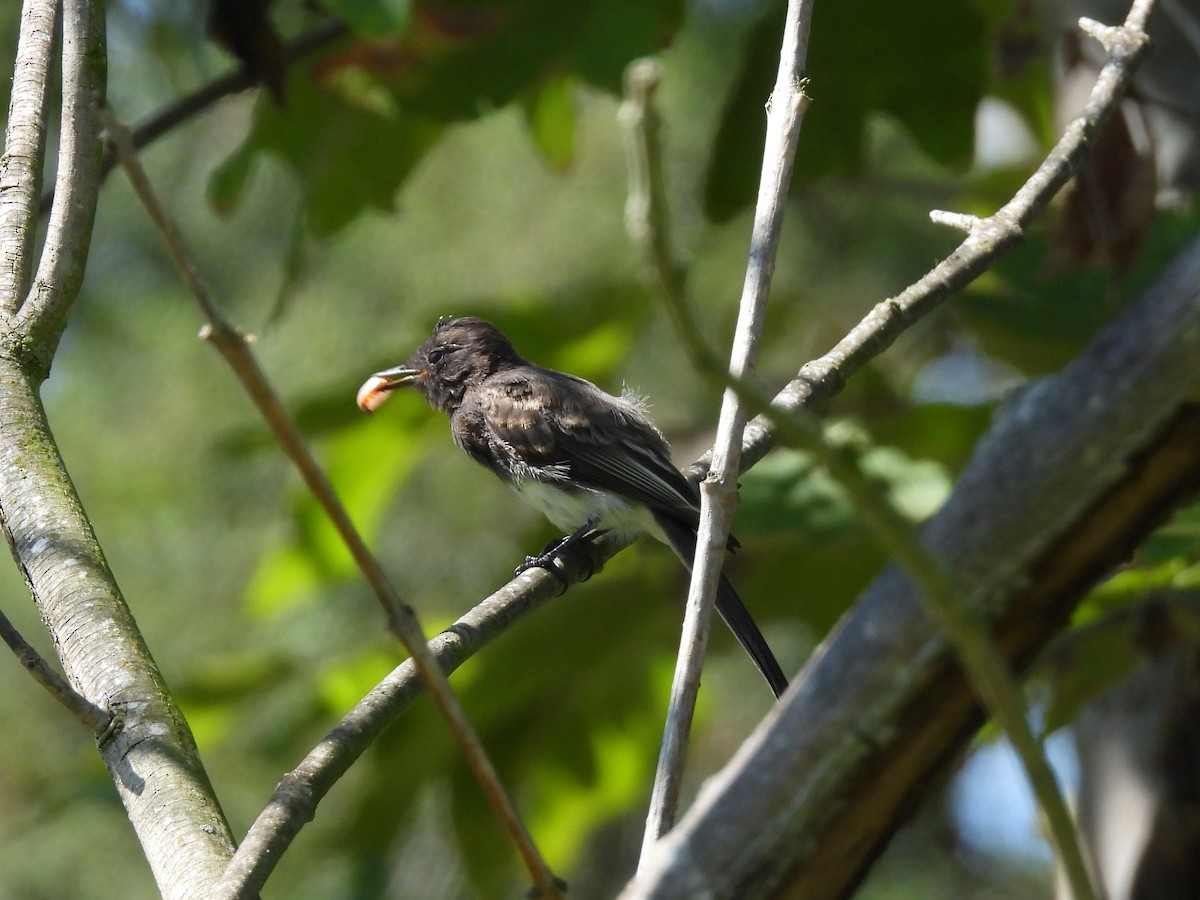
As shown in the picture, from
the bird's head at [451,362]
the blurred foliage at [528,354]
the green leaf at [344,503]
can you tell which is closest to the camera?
the blurred foliage at [528,354]

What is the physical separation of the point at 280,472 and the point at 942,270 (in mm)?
6529

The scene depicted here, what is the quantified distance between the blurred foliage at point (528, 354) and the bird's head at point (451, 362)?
136 mm

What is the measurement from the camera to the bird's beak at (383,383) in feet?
14.6

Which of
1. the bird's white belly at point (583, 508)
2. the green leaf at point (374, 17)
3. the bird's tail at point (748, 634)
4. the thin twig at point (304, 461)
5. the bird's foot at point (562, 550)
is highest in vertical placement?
the green leaf at point (374, 17)

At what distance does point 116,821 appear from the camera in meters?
7.75

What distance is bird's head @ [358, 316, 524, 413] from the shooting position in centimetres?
487

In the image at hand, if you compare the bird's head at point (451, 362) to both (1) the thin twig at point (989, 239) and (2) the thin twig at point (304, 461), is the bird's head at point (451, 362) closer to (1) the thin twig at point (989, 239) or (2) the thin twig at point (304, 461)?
(1) the thin twig at point (989, 239)

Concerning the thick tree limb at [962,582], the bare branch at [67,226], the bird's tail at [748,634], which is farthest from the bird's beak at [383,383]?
the thick tree limb at [962,582]

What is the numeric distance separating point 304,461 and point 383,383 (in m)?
3.65

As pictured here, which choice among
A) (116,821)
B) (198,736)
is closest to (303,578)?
(198,736)

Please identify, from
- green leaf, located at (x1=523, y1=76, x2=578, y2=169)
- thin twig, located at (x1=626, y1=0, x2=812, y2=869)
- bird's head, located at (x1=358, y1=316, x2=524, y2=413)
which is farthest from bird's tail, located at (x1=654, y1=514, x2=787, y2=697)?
green leaf, located at (x1=523, y1=76, x2=578, y2=169)

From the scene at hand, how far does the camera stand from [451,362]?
504 cm

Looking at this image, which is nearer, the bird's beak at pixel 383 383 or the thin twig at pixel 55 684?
the thin twig at pixel 55 684

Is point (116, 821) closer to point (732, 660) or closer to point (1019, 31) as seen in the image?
point (732, 660)
